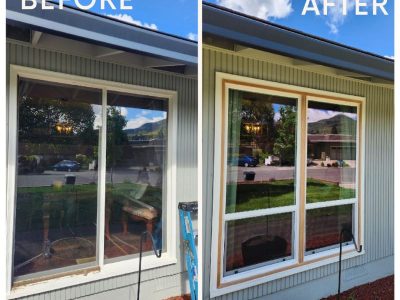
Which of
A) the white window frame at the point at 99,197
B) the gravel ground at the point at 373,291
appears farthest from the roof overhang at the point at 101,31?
the gravel ground at the point at 373,291

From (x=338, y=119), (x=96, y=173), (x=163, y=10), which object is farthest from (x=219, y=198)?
(x=338, y=119)

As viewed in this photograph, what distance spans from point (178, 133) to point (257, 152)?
655 millimetres

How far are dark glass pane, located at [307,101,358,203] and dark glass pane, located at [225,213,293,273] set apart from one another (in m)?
0.28

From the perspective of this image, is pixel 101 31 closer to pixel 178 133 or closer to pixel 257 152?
pixel 178 133

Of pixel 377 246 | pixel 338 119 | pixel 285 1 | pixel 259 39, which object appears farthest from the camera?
pixel 377 246

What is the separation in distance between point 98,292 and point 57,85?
2.17 ft

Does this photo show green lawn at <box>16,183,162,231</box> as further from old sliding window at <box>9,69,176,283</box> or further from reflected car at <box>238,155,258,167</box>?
reflected car at <box>238,155,258,167</box>

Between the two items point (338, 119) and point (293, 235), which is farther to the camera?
point (338, 119)

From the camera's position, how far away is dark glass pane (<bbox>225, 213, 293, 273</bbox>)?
5.98 ft

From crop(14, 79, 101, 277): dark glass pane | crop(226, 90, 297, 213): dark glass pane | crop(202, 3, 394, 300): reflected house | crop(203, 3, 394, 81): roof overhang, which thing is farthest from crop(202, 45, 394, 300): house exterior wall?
crop(14, 79, 101, 277): dark glass pane

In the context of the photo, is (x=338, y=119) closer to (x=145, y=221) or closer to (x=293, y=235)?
(x=293, y=235)

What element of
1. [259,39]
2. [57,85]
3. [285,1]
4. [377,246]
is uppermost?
[285,1]

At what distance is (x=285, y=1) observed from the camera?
1490mm

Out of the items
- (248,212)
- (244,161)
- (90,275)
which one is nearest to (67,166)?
(90,275)
